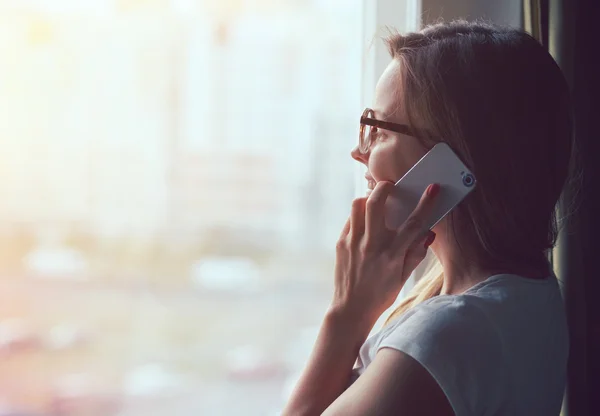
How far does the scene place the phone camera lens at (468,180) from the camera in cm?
86

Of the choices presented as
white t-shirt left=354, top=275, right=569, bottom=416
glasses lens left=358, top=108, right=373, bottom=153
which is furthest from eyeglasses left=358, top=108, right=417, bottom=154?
white t-shirt left=354, top=275, right=569, bottom=416

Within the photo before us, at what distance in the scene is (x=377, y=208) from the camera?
Result: 2.97ft

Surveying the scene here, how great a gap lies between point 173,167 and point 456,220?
0.62 meters

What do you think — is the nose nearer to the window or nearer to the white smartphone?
the white smartphone

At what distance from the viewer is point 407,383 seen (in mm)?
730

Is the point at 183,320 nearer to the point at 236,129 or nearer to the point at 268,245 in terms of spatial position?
the point at 268,245

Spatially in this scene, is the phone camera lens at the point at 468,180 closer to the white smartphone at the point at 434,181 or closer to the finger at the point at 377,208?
the white smartphone at the point at 434,181

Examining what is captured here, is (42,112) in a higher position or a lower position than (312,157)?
higher

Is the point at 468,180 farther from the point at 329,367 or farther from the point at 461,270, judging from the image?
the point at 329,367

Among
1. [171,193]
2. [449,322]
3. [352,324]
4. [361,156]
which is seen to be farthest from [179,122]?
[449,322]

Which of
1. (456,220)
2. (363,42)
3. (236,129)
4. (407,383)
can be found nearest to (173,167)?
(236,129)

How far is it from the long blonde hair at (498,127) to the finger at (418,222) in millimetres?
45

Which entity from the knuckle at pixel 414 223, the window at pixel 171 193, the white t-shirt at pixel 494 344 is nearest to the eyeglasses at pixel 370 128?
the knuckle at pixel 414 223

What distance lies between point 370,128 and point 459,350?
356 millimetres
